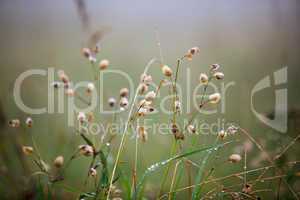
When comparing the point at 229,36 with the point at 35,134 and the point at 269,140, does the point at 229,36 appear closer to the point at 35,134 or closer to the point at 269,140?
the point at 269,140

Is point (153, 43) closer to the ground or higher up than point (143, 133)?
higher up

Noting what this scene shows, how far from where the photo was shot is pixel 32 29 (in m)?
1.71

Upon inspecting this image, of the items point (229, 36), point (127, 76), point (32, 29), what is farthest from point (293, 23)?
point (32, 29)

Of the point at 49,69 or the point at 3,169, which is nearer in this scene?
the point at 3,169

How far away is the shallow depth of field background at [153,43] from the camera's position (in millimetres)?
1525

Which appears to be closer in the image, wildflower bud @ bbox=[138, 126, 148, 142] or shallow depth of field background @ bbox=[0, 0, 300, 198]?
wildflower bud @ bbox=[138, 126, 148, 142]

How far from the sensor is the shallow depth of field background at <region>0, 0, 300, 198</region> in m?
1.53

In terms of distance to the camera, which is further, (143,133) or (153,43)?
(153,43)

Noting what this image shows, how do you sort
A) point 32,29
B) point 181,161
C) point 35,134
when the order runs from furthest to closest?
point 32,29 → point 35,134 → point 181,161

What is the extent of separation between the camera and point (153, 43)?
1793mm

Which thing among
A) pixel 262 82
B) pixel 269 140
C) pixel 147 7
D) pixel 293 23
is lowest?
pixel 269 140

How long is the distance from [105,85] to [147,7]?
1.47 feet

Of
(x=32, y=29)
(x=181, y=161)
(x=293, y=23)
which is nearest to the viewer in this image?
(x=181, y=161)

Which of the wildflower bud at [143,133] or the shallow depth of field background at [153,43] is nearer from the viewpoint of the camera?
the wildflower bud at [143,133]
